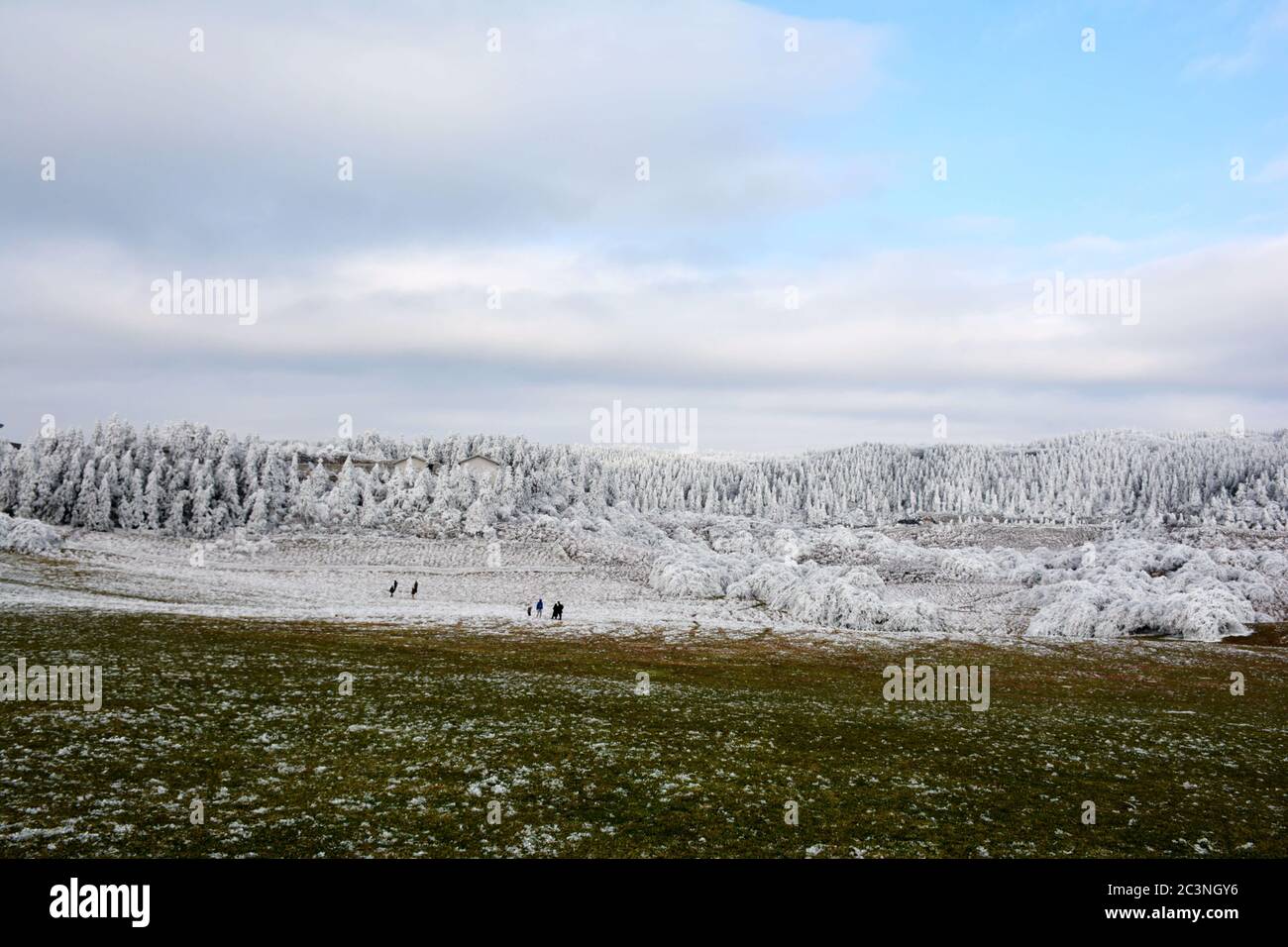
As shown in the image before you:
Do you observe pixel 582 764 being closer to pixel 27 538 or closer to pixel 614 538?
pixel 27 538

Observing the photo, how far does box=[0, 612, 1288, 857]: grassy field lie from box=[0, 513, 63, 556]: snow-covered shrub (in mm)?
52985

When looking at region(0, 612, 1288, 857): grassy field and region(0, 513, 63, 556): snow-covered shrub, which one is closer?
region(0, 612, 1288, 857): grassy field

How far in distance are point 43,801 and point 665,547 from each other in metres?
126

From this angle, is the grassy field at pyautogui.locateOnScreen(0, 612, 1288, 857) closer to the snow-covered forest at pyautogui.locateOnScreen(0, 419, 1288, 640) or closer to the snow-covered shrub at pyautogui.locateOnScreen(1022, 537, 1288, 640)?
the snow-covered shrub at pyautogui.locateOnScreen(1022, 537, 1288, 640)

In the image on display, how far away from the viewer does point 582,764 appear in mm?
18047

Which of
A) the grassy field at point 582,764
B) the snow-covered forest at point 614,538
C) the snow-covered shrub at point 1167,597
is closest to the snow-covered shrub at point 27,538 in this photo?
the snow-covered forest at point 614,538

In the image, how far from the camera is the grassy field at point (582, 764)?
13.6 metres

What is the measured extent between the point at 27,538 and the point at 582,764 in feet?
281

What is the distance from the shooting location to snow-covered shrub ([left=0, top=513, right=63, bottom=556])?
239 feet

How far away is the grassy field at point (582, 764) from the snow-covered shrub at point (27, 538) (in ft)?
174

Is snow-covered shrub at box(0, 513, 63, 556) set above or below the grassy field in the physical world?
above

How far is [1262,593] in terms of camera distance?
74.1 m

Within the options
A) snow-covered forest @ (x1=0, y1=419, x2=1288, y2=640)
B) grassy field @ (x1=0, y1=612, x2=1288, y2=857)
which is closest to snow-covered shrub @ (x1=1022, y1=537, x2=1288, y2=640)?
snow-covered forest @ (x1=0, y1=419, x2=1288, y2=640)

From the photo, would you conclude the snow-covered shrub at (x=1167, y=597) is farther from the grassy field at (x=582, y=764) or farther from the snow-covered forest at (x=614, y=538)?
the grassy field at (x=582, y=764)
